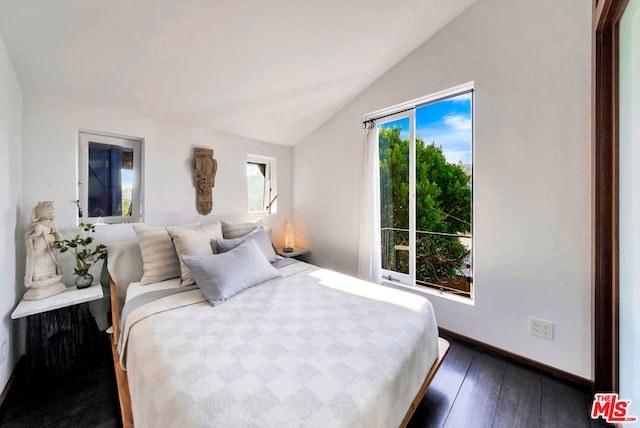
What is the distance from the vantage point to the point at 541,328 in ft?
5.91

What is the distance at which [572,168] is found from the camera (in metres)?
1.67

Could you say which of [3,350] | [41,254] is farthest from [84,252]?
[3,350]

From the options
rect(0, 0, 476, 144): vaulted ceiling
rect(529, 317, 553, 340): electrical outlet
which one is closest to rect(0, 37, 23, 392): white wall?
rect(0, 0, 476, 144): vaulted ceiling

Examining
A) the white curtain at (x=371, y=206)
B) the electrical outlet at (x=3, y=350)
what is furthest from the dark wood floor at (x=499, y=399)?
the electrical outlet at (x=3, y=350)

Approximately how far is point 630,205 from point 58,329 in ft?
11.5

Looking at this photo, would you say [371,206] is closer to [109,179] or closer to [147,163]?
[147,163]

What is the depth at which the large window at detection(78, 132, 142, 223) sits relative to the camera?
82.5 inches

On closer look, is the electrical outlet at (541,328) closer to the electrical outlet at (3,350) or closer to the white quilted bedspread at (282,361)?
the white quilted bedspread at (282,361)

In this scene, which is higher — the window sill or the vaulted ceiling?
the vaulted ceiling

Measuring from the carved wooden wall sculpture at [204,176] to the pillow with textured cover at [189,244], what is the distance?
0.63 meters

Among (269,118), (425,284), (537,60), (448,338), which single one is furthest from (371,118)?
(448,338)

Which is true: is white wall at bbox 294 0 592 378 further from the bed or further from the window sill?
the bed

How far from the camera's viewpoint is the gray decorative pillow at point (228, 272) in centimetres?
164

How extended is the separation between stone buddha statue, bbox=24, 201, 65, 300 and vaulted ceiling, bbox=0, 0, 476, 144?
95 cm
